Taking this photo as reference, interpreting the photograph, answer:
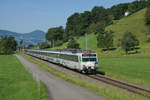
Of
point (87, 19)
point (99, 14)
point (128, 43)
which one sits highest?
point (99, 14)

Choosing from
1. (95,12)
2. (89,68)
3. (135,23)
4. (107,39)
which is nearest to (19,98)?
(89,68)

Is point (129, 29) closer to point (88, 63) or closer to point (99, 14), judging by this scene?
point (99, 14)

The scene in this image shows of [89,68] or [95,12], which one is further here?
[95,12]

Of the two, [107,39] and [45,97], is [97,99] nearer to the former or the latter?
[45,97]

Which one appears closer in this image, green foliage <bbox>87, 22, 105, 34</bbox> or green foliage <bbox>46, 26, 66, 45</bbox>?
green foliage <bbox>87, 22, 105, 34</bbox>

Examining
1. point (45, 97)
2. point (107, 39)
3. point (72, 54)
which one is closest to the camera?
point (45, 97)

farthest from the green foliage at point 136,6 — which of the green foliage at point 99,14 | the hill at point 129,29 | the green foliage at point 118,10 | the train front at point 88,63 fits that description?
the train front at point 88,63

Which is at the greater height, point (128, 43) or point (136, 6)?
point (136, 6)

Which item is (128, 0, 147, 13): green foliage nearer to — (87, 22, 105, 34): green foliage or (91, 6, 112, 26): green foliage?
(91, 6, 112, 26): green foliage

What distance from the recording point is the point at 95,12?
192 meters

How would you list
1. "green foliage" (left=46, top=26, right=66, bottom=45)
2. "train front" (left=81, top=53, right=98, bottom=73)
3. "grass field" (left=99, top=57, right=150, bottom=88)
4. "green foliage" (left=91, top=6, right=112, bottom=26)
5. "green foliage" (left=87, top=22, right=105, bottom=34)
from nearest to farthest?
1. "grass field" (left=99, top=57, right=150, bottom=88)
2. "train front" (left=81, top=53, right=98, bottom=73)
3. "green foliage" (left=87, top=22, right=105, bottom=34)
4. "green foliage" (left=46, top=26, right=66, bottom=45)
5. "green foliage" (left=91, top=6, right=112, bottom=26)

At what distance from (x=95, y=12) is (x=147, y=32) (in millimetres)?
87394

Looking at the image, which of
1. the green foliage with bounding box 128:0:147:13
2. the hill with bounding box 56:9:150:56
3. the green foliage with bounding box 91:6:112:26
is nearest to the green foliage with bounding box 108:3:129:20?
the green foliage with bounding box 91:6:112:26

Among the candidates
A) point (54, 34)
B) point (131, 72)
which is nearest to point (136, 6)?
point (54, 34)
